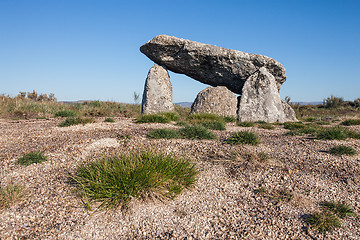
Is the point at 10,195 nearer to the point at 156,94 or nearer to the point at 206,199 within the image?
the point at 206,199

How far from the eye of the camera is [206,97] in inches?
490

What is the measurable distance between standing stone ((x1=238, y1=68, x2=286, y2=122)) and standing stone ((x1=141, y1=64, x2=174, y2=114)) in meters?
3.73

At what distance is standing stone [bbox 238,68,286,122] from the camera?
12023mm

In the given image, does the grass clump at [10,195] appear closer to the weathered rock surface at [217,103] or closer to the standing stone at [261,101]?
the weathered rock surface at [217,103]

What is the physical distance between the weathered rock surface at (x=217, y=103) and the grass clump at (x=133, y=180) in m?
8.28

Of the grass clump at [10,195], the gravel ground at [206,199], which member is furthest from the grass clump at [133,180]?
the grass clump at [10,195]

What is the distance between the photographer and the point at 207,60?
12578mm

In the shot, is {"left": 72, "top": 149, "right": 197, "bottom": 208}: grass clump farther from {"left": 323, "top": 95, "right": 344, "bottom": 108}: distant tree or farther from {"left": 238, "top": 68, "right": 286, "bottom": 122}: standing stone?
{"left": 323, "top": 95, "right": 344, "bottom": 108}: distant tree

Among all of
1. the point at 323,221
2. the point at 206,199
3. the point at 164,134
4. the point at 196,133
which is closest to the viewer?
the point at 323,221

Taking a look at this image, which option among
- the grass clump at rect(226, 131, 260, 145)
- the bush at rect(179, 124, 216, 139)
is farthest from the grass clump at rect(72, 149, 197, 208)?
the bush at rect(179, 124, 216, 139)

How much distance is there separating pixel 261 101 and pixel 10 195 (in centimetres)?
1105

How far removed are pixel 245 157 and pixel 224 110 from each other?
7.18 meters

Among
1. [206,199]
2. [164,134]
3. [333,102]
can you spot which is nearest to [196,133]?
[164,134]

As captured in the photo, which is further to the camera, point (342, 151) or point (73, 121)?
point (73, 121)
